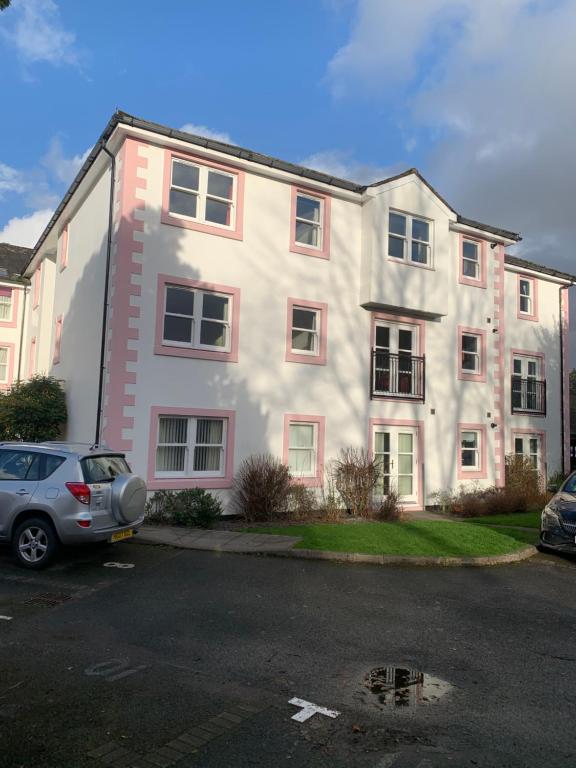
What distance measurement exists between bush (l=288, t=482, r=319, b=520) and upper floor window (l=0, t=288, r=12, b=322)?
812 inches

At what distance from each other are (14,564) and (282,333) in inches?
339

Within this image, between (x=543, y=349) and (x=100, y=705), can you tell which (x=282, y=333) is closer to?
(x=100, y=705)

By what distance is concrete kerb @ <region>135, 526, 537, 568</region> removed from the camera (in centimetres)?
947

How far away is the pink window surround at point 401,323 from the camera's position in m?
16.8

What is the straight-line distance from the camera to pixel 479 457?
19.0m

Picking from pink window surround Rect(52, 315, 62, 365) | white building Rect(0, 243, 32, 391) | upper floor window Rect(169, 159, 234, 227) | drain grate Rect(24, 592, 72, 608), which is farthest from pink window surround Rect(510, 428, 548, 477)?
white building Rect(0, 243, 32, 391)

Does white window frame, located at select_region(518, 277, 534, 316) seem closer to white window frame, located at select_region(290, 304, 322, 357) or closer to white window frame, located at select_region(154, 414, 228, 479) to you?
white window frame, located at select_region(290, 304, 322, 357)

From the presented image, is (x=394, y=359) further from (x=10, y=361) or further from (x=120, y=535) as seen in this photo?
(x=10, y=361)

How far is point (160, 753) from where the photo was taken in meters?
3.44

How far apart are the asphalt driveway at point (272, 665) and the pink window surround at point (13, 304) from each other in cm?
2282

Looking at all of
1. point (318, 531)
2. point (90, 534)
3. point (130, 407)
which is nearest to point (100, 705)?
point (90, 534)

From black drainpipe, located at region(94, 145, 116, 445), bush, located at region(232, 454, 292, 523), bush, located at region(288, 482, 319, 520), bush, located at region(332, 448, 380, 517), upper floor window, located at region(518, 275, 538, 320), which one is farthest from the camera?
→ upper floor window, located at region(518, 275, 538, 320)

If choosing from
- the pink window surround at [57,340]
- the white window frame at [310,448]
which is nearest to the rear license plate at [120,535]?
the white window frame at [310,448]

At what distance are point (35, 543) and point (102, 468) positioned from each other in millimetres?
1339
